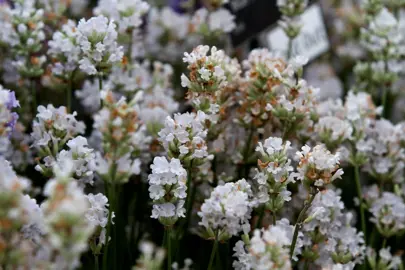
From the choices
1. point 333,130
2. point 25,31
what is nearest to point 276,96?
point 333,130

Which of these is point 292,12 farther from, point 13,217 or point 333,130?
point 13,217

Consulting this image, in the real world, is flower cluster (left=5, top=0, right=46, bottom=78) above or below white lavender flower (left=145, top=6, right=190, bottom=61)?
below

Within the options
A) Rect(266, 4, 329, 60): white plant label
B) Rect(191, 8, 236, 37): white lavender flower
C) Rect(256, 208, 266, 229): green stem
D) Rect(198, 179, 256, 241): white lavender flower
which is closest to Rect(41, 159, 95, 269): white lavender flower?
Rect(198, 179, 256, 241): white lavender flower

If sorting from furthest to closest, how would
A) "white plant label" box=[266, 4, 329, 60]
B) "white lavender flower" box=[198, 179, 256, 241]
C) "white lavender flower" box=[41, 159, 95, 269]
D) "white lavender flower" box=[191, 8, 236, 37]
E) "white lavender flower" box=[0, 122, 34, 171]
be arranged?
"white plant label" box=[266, 4, 329, 60], "white lavender flower" box=[191, 8, 236, 37], "white lavender flower" box=[0, 122, 34, 171], "white lavender flower" box=[198, 179, 256, 241], "white lavender flower" box=[41, 159, 95, 269]

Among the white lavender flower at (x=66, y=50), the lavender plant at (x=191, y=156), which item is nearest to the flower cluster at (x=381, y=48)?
the lavender plant at (x=191, y=156)

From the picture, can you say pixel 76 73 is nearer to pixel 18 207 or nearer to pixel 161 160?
pixel 161 160

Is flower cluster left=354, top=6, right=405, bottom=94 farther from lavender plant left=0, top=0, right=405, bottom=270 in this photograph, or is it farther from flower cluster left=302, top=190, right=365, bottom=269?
flower cluster left=302, top=190, right=365, bottom=269
